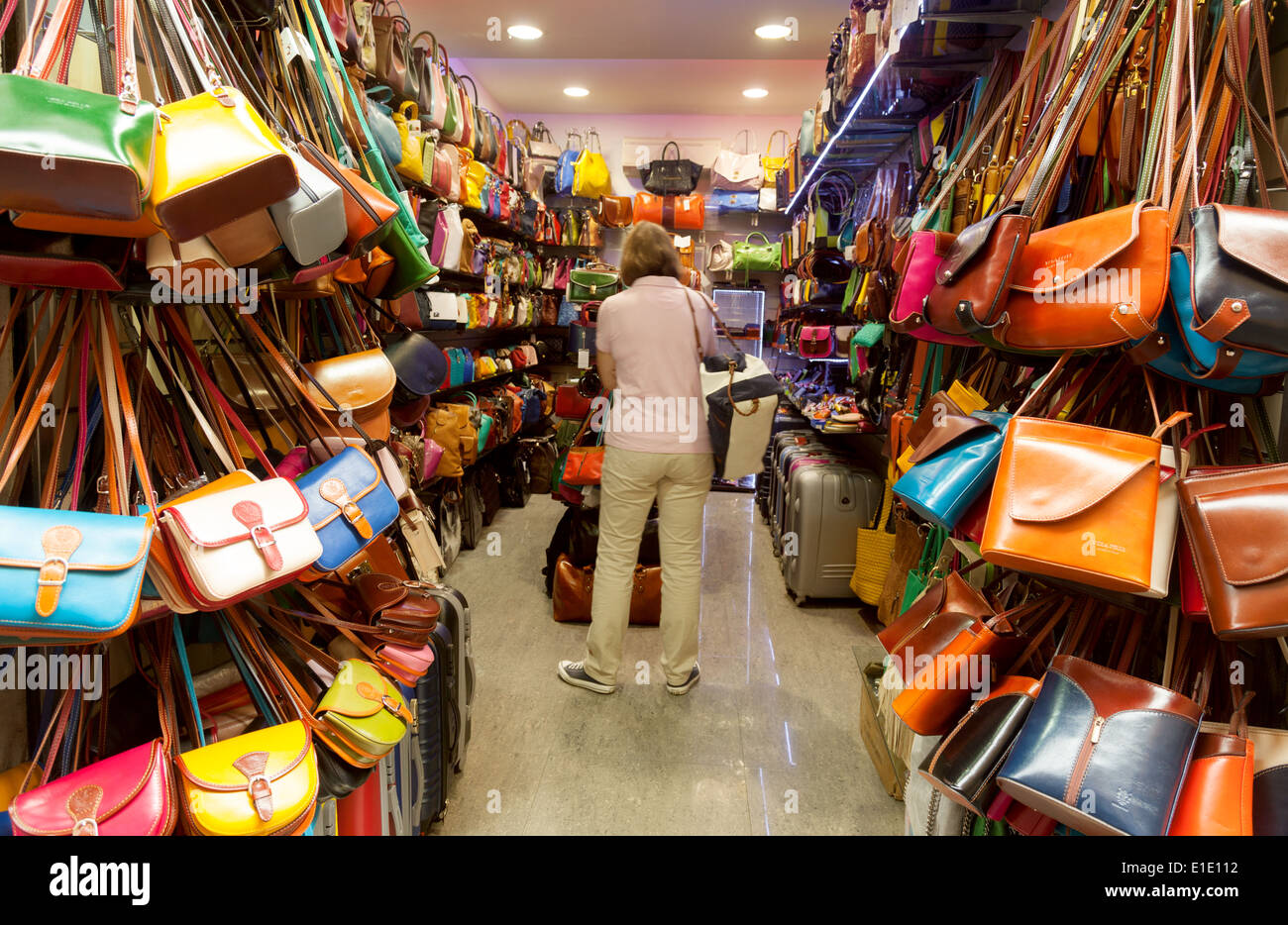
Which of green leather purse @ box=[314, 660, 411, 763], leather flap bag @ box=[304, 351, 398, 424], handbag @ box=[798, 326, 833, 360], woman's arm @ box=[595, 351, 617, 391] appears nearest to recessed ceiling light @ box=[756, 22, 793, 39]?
handbag @ box=[798, 326, 833, 360]

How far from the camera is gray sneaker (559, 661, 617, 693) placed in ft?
9.64

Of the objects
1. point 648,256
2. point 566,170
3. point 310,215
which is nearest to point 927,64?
point 648,256

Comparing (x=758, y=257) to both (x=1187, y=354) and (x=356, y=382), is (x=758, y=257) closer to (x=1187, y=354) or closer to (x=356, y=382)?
(x=356, y=382)

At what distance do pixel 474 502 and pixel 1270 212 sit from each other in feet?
14.6

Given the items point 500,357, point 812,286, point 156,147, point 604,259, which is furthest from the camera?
point 604,259

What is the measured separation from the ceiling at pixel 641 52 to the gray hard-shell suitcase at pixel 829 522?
9.37 feet

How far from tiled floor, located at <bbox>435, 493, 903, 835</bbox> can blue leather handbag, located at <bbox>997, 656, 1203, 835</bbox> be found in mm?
1202

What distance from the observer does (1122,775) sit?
101 cm

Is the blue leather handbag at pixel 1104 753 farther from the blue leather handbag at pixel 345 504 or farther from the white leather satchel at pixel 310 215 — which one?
the white leather satchel at pixel 310 215

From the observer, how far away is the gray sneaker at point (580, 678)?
294cm

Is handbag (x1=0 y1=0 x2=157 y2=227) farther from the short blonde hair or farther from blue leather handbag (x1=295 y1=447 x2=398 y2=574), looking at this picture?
the short blonde hair

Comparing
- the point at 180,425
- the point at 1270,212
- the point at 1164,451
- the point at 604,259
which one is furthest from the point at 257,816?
the point at 604,259
